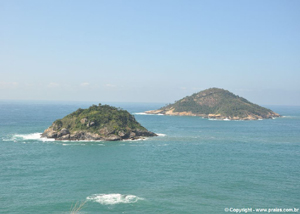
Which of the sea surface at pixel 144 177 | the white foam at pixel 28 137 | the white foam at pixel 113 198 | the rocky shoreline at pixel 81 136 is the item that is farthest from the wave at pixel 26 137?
the white foam at pixel 113 198

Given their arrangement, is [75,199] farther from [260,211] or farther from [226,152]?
[226,152]

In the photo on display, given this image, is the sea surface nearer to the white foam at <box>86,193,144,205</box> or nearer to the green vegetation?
the white foam at <box>86,193,144,205</box>

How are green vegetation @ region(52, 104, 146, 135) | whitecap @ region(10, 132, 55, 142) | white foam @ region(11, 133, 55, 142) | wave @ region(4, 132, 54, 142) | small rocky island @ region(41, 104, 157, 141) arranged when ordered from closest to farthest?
wave @ region(4, 132, 54, 142)
whitecap @ region(10, 132, 55, 142)
white foam @ region(11, 133, 55, 142)
small rocky island @ region(41, 104, 157, 141)
green vegetation @ region(52, 104, 146, 135)

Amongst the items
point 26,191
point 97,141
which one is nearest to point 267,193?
point 26,191

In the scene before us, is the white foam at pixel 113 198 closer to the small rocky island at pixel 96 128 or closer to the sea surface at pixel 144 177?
the sea surface at pixel 144 177

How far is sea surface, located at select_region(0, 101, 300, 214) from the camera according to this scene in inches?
1873

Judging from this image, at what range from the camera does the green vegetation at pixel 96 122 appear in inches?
4500

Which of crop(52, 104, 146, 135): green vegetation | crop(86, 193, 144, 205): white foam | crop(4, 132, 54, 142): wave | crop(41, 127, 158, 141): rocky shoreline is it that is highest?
crop(52, 104, 146, 135): green vegetation

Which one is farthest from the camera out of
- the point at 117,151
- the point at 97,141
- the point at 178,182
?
the point at 97,141

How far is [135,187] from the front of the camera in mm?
55500

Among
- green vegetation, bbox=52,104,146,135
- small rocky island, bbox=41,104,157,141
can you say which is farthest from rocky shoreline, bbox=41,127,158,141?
green vegetation, bbox=52,104,146,135

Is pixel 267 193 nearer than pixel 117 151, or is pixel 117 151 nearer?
pixel 267 193

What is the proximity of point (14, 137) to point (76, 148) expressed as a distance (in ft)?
116

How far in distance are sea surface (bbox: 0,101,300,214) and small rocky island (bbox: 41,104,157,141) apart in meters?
8.53
